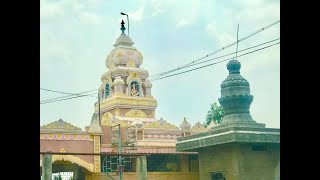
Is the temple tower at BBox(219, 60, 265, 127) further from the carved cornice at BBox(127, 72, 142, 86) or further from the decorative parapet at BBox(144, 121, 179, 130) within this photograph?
the carved cornice at BBox(127, 72, 142, 86)

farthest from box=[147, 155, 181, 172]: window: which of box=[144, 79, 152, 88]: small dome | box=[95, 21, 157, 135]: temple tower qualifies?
box=[144, 79, 152, 88]: small dome

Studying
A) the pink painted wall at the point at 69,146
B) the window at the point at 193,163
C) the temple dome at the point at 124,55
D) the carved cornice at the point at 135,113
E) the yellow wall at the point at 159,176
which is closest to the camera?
the pink painted wall at the point at 69,146

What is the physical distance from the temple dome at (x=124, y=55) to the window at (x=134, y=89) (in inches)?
19.3

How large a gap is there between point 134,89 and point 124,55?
86 centimetres

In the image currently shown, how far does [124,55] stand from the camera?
12.5 meters

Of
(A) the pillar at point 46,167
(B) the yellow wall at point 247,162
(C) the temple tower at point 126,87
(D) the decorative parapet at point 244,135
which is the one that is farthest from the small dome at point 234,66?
(C) the temple tower at point 126,87

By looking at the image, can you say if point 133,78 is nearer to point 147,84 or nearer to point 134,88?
point 134,88

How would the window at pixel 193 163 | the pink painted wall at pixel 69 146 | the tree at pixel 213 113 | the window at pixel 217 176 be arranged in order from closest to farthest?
the window at pixel 217 176, the pink painted wall at pixel 69 146, the window at pixel 193 163, the tree at pixel 213 113

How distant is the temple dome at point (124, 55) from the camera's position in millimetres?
12484

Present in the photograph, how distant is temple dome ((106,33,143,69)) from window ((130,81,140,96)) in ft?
1.61

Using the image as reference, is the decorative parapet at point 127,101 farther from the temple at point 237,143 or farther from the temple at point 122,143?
the temple at point 237,143
